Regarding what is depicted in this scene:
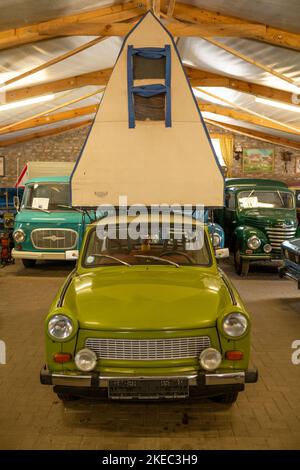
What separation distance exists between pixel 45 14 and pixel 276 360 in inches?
267

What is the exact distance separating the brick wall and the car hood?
18949mm

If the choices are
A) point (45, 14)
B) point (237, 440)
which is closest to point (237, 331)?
point (237, 440)

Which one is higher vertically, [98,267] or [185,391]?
[98,267]

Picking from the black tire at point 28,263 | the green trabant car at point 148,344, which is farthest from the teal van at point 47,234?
the green trabant car at point 148,344

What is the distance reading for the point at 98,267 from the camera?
15.1 ft

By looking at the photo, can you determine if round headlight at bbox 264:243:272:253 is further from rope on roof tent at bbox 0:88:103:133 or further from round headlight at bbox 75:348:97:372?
rope on roof tent at bbox 0:88:103:133

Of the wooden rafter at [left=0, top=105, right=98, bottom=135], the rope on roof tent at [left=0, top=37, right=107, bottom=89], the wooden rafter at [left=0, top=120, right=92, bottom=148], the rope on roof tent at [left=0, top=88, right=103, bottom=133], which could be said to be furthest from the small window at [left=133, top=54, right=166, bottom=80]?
the wooden rafter at [left=0, top=120, right=92, bottom=148]

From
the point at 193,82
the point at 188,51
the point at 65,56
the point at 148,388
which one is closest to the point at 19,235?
the point at 65,56

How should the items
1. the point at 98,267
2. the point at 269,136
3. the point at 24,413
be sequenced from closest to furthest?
the point at 24,413
the point at 98,267
the point at 269,136

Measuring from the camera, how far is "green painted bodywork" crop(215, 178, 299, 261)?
32.4ft

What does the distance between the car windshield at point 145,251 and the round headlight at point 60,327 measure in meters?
1.04

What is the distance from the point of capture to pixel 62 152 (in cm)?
2281

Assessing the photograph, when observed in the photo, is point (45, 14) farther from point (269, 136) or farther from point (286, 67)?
point (269, 136)

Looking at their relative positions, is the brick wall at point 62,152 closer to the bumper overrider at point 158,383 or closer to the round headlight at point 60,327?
the round headlight at point 60,327
